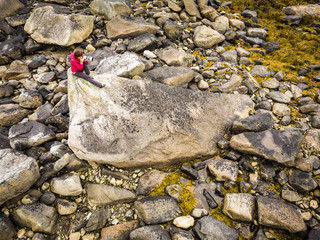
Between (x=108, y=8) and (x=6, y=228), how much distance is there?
8.93 metres

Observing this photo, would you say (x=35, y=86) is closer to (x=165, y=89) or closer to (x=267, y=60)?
→ (x=165, y=89)

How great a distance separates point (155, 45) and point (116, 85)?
3.31m

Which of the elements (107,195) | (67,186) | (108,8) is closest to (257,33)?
(108,8)

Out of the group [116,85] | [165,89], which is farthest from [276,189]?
[116,85]

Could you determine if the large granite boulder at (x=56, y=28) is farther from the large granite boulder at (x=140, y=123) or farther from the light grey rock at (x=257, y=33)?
the light grey rock at (x=257, y=33)

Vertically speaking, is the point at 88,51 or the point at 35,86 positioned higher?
the point at 88,51

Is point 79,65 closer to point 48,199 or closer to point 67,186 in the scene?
point 67,186

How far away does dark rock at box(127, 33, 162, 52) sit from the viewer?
25.7ft

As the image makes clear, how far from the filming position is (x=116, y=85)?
221 inches

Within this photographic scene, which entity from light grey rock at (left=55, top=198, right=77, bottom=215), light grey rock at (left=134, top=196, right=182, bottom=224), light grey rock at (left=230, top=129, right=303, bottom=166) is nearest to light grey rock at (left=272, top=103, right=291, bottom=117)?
light grey rock at (left=230, top=129, right=303, bottom=166)

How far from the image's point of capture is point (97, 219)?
443 cm

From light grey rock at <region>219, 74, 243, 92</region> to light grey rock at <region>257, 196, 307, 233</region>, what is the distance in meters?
3.89

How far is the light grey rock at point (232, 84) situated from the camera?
7.06m

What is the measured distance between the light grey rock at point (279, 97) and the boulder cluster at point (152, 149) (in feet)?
0.11
